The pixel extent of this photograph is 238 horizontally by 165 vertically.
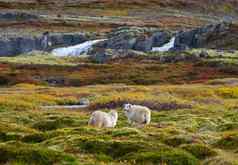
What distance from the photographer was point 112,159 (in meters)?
20.0

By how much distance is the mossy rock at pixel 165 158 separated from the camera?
1928 centimetres

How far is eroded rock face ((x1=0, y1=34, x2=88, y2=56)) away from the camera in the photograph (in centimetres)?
13550

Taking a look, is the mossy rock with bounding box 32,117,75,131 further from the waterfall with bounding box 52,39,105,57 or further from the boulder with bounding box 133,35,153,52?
the waterfall with bounding box 52,39,105,57

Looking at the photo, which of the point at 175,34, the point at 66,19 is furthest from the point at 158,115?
the point at 66,19

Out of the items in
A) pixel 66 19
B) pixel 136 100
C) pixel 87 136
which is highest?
pixel 87 136

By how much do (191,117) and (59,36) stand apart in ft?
352

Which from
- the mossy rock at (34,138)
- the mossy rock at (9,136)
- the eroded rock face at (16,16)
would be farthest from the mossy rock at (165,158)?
the eroded rock face at (16,16)

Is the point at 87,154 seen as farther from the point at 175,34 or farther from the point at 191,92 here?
the point at 175,34

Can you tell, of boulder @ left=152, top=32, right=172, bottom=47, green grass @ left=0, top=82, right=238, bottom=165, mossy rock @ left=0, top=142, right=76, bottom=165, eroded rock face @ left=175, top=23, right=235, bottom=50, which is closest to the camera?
mossy rock @ left=0, top=142, right=76, bottom=165

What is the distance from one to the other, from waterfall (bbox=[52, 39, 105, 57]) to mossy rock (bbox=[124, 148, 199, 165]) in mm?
108388

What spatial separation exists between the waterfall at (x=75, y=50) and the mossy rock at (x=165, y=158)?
108388mm

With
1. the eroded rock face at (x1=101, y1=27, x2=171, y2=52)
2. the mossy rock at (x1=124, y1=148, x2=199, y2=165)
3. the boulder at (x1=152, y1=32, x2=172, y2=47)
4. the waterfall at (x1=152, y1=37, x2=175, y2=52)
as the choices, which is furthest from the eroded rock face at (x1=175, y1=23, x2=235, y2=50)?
the mossy rock at (x1=124, y1=148, x2=199, y2=165)

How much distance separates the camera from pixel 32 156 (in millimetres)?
18938

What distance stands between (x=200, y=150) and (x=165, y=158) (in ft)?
6.53
